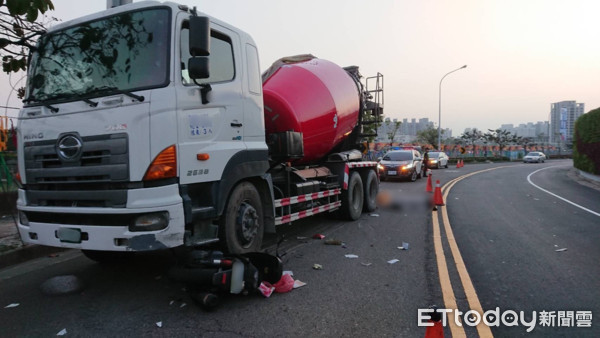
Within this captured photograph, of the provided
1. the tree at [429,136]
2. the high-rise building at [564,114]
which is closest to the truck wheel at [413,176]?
the tree at [429,136]

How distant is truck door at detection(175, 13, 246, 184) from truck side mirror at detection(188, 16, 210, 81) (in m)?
0.21

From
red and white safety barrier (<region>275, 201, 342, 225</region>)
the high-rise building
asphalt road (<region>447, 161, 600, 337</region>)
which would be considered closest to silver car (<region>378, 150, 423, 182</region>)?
asphalt road (<region>447, 161, 600, 337</region>)

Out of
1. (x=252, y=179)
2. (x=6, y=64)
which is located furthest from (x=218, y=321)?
(x=6, y=64)

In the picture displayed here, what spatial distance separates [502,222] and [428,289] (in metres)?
5.14

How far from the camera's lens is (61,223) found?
13.1 feet

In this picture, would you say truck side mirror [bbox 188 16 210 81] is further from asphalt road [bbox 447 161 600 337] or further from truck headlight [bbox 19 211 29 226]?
asphalt road [bbox 447 161 600 337]

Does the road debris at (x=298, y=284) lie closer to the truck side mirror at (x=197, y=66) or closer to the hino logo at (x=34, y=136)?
the truck side mirror at (x=197, y=66)

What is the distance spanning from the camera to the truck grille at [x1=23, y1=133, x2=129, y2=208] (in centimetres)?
375

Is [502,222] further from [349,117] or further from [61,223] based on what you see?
[61,223]

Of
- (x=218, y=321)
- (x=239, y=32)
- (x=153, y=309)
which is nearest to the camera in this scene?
(x=218, y=321)

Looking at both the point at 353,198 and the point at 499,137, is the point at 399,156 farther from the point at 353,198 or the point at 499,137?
the point at 499,137

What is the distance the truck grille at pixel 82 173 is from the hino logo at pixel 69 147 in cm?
4

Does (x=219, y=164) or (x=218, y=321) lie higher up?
(x=219, y=164)

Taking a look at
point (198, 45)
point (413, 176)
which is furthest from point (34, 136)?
point (413, 176)
